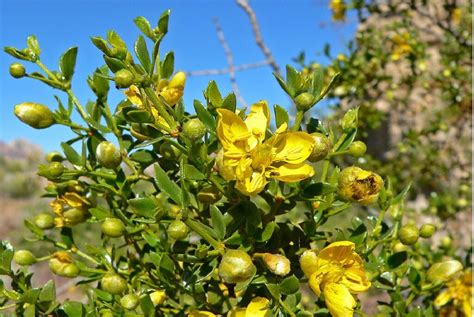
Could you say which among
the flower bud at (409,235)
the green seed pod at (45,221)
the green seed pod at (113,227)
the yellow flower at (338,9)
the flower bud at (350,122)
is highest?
the yellow flower at (338,9)

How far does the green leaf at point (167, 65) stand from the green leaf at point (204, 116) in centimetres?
16

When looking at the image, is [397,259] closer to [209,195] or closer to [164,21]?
[209,195]

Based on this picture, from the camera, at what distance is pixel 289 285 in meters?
0.70

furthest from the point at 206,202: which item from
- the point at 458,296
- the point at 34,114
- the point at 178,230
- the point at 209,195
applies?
the point at 458,296

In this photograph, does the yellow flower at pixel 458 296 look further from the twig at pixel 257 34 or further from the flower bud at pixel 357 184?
the twig at pixel 257 34

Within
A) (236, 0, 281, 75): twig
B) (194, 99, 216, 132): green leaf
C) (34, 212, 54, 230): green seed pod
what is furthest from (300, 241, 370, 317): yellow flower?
(236, 0, 281, 75): twig

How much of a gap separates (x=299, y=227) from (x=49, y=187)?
0.52 metres

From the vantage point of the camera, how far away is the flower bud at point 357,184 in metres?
0.76

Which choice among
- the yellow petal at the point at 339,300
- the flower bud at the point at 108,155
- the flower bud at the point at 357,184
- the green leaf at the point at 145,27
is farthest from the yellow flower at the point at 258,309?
the green leaf at the point at 145,27

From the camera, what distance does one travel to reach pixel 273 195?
0.80 meters

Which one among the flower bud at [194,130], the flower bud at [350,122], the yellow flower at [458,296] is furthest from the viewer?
the yellow flower at [458,296]

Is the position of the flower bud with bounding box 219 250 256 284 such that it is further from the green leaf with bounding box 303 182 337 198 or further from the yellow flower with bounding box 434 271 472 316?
the yellow flower with bounding box 434 271 472 316

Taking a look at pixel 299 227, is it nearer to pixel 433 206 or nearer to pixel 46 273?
pixel 433 206

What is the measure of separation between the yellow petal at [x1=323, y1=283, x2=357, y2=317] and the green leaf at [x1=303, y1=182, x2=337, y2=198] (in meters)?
0.15
